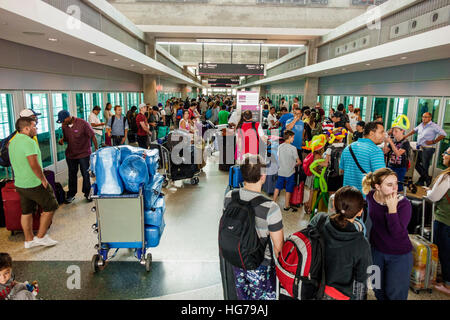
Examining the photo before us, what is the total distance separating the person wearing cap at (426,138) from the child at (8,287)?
789 centimetres

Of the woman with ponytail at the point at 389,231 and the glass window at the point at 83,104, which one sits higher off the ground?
the glass window at the point at 83,104

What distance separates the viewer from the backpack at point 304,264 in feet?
6.70

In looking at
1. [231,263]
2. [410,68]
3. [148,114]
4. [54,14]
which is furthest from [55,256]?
[410,68]

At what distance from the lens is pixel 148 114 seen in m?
11.6

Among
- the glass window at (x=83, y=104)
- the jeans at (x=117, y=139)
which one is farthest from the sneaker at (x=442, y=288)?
the glass window at (x=83, y=104)

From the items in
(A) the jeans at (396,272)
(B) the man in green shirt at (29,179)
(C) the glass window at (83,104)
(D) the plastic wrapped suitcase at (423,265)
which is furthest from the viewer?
(C) the glass window at (83,104)

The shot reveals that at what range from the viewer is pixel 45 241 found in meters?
4.61

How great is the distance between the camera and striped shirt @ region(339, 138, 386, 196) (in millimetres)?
3748

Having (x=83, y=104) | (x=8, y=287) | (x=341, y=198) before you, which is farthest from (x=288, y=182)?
(x=83, y=104)

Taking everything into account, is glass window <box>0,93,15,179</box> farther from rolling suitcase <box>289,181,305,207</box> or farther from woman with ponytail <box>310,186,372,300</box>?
woman with ponytail <box>310,186,372,300</box>

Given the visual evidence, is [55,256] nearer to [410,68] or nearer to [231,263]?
[231,263]

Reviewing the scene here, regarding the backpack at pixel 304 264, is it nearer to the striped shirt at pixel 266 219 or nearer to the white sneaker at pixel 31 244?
the striped shirt at pixel 266 219

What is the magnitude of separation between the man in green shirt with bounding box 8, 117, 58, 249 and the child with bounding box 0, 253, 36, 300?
2.12 metres

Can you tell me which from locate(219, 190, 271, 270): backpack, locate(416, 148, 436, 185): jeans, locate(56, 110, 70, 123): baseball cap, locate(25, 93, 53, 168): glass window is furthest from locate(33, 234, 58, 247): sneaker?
locate(416, 148, 436, 185): jeans
